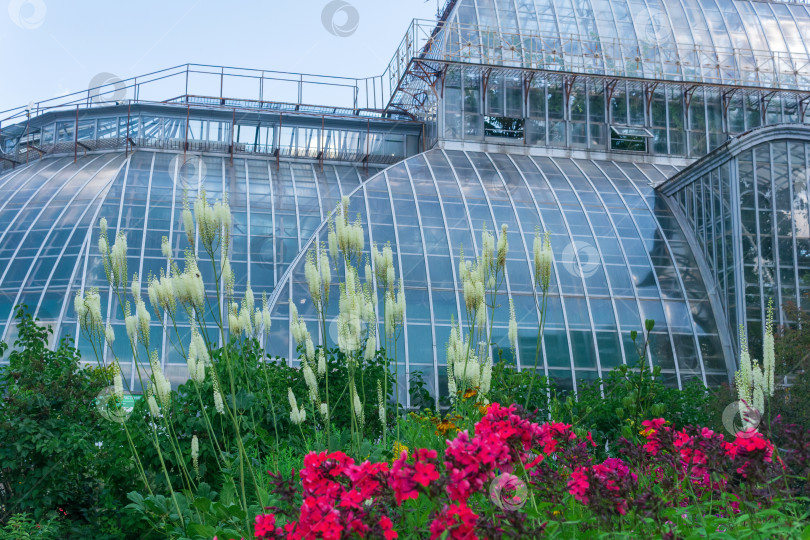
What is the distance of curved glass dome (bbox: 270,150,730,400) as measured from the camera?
20.5 meters

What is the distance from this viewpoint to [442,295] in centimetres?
2098

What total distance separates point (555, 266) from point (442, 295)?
360cm

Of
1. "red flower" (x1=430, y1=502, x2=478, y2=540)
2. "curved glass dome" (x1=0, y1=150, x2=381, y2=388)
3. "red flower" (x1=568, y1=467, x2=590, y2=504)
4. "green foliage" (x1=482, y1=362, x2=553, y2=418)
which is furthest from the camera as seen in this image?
"curved glass dome" (x1=0, y1=150, x2=381, y2=388)

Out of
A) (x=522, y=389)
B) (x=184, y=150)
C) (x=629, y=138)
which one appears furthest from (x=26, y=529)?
(x=629, y=138)

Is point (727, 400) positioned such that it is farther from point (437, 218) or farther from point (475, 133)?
point (475, 133)

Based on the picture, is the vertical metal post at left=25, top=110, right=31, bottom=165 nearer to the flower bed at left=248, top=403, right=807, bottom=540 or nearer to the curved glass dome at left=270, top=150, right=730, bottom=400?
the curved glass dome at left=270, top=150, right=730, bottom=400

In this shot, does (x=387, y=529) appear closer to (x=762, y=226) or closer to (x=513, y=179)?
(x=762, y=226)

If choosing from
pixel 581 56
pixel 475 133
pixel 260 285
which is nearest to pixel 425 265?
pixel 260 285

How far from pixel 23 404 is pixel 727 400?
38.9 ft

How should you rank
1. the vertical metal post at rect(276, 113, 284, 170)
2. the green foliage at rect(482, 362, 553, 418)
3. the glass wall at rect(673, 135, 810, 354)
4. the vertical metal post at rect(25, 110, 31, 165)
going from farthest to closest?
1. the vertical metal post at rect(25, 110, 31, 165)
2. the vertical metal post at rect(276, 113, 284, 170)
3. the glass wall at rect(673, 135, 810, 354)
4. the green foliage at rect(482, 362, 553, 418)

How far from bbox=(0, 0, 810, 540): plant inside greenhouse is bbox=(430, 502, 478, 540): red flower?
0.02 metres

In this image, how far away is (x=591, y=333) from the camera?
69.3 ft

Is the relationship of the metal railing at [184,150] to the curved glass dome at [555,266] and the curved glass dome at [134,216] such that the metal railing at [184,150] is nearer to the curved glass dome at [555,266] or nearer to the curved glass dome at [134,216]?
the curved glass dome at [134,216]

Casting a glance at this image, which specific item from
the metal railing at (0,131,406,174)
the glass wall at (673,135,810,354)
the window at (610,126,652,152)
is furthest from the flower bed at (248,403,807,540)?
the metal railing at (0,131,406,174)
